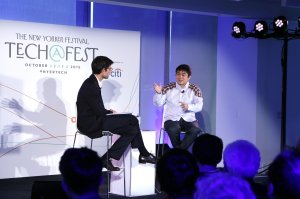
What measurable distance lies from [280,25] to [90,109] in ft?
10.2

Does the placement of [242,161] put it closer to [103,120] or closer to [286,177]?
[286,177]

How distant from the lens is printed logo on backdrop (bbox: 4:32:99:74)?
5.95m

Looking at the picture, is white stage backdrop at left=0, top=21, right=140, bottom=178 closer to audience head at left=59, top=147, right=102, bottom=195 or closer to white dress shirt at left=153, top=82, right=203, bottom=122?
white dress shirt at left=153, top=82, right=203, bottom=122

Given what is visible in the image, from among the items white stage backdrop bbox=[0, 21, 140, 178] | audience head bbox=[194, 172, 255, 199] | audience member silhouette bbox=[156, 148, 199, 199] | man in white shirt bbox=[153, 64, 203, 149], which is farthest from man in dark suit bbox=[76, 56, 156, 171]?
audience head bbox=[194, 172, 255, 199]

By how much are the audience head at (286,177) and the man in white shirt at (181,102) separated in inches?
169

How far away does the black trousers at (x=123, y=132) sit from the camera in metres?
5.23

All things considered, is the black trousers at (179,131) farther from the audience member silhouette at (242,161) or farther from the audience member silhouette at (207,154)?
the audience member silhouette at (242,161)

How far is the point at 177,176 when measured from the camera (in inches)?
82.0

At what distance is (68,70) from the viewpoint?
6.32 meters

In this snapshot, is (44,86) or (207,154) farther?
(44,86)

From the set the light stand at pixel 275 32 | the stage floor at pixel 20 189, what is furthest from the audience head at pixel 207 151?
the light stand at pixel 275 32

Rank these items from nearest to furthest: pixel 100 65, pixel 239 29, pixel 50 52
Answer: pixel 100 65 < pixel 50 52 < pixel 239 29

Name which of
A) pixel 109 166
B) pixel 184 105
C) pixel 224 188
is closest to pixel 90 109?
pixel 109 166

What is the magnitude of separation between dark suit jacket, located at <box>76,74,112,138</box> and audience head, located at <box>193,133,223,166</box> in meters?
2.25
